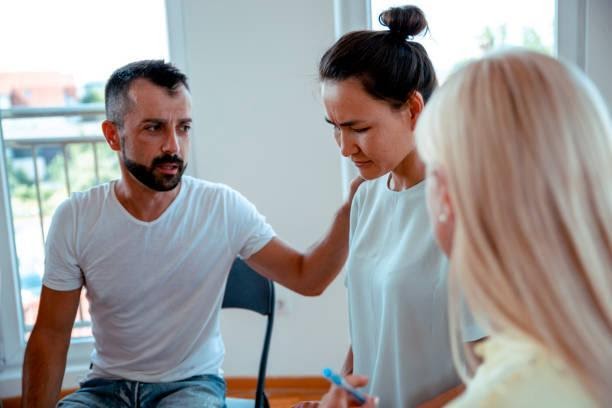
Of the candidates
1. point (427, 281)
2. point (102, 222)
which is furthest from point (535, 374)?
point (102, 222)

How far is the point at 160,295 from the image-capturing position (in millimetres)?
1595

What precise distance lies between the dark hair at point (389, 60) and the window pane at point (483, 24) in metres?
1.19

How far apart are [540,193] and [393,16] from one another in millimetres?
705

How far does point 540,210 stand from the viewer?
2.14ft

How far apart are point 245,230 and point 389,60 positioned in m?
0.64

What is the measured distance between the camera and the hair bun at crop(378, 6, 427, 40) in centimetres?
Answer: 126

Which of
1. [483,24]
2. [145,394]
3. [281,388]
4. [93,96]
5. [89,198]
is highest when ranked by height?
[483,24]

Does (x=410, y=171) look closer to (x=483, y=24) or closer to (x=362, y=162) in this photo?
(x=362, y=162)

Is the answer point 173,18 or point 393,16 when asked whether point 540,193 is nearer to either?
point 393,16

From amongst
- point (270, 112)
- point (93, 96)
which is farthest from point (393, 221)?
point (93, 96)

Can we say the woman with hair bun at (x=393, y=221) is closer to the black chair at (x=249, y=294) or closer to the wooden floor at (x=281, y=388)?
the black chair at (x=249, y=294)

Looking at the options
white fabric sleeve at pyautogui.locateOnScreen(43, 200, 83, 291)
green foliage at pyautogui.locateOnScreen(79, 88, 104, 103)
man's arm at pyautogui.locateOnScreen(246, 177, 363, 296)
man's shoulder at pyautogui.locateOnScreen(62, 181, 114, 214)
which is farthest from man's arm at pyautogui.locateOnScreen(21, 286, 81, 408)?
green foliage at pyautogui.locateOnScreen(79, 88, 104, 103)

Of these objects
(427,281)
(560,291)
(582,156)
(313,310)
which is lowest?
(313,310)

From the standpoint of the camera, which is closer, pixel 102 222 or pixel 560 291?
pixel 560 291
